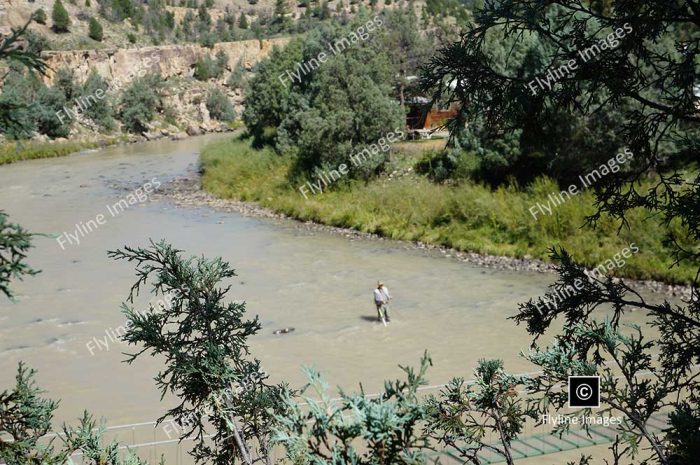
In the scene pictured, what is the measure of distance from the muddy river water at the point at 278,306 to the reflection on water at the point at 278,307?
0.04 metres

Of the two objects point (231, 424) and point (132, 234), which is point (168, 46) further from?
point (231, 424)

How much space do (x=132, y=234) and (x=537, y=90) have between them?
75.1ft

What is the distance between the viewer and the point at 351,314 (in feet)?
54.0

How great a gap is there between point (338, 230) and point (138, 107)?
48.1 m

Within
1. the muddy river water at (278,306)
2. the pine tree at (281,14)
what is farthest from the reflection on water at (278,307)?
the pine tree at (281,14)

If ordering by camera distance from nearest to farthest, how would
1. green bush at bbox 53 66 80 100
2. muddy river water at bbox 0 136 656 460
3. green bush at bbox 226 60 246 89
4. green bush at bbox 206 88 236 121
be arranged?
muddy river water at bbox 0 136 656 460 < green bush at bbox 53 66 80 100 < green bush at bbox 206 88 236 121 < green bush at bbox 226 60 246 89

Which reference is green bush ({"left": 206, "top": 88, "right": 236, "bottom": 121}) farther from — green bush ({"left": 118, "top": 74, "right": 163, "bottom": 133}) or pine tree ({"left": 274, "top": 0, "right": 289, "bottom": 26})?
pine tree ({"left": 274, "top": 0, "right": 289, "bottom": 26})

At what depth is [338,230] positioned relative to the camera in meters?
25.8

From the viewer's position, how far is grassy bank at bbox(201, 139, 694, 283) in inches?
759

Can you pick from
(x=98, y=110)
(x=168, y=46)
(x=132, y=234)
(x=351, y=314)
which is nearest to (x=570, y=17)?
(x=351, y=314)

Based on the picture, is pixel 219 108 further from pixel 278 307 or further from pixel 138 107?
pixel 278 307

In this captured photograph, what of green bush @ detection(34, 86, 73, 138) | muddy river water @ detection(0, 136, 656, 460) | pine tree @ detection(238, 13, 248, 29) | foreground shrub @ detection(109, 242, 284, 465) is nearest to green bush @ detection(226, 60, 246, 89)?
pine tree @ detection(238, 13, 248, 29)

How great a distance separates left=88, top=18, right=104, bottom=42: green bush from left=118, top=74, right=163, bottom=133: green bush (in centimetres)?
1832

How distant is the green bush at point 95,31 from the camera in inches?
3415
